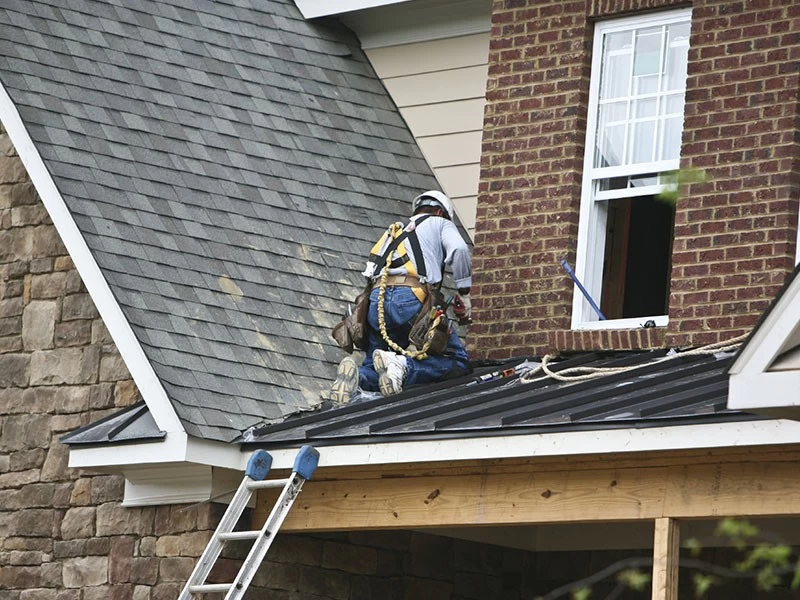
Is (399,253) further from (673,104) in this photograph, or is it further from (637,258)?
(673,104)

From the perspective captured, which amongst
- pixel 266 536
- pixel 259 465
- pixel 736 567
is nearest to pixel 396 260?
pixel 259 465

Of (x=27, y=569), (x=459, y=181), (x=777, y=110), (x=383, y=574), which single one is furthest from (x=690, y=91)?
(x=27, y=569)

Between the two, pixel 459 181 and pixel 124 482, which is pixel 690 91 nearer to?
pixel 459 181

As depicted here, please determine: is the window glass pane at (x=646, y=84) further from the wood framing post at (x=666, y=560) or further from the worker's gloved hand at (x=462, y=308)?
the wood framing post at (x=666, y=560)

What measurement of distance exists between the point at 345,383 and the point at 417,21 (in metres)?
3.75

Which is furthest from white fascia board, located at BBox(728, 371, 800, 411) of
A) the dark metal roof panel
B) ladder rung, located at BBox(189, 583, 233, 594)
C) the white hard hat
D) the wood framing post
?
the white hard hat

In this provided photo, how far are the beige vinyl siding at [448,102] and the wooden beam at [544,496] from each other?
315 centimetres

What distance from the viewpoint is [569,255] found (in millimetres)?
11273

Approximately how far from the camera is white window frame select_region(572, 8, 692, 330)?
36.5 ft

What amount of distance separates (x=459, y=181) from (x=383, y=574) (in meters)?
3.10

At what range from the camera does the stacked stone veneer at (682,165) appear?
1046cm

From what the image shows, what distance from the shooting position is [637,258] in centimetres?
1174

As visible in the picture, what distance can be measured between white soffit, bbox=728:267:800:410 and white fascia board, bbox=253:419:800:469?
187 cm

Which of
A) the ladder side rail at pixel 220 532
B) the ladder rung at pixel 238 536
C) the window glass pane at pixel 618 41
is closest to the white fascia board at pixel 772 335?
the ladder rung at pixel 238 536
